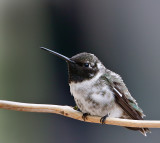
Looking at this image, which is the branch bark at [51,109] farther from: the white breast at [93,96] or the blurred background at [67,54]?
the blurred background at [67,54]

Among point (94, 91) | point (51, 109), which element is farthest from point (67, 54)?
point (51, 109)

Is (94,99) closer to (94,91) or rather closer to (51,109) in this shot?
(94,91)

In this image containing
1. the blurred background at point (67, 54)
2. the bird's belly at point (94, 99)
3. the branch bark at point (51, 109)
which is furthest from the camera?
the blurred background at point (67, 54)

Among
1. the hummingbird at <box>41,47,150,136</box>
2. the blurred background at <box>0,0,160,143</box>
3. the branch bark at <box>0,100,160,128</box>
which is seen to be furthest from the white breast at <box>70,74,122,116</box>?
the blurred background at <box>0,0,160,143</box>

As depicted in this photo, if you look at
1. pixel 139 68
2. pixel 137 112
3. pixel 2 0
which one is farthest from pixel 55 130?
pixel 137 112

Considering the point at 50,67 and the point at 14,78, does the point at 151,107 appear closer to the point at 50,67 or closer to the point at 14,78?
the point at 50,67

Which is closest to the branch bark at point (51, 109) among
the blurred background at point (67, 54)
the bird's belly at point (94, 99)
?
the bird's belly at point (94, 99)
